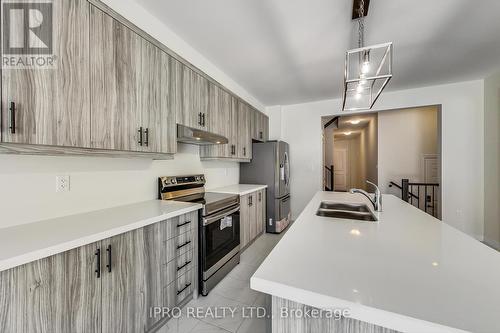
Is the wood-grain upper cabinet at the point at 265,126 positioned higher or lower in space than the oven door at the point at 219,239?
higher

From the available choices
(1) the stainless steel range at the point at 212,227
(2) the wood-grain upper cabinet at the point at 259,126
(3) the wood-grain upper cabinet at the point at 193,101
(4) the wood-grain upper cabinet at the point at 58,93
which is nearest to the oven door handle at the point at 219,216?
(1) the stainless steel range at the point at 212,227

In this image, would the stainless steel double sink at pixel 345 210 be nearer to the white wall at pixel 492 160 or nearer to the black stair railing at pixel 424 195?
the white wall at pixel 492 160

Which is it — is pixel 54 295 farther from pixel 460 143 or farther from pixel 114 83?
pixel 460 143

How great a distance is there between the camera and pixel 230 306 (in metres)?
1.83

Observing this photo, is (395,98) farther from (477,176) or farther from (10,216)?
(10,216)

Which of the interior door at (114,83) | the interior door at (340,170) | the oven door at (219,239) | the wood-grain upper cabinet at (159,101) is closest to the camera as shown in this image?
the interior door at (114,83)

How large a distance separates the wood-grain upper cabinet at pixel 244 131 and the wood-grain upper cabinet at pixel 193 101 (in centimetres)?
90

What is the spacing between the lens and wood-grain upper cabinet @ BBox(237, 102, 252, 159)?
3.32m

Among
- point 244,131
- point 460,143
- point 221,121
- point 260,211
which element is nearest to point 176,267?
point 221,121

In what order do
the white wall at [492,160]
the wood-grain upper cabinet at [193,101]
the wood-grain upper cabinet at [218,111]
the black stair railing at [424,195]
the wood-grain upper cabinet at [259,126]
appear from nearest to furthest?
the wood-grain upper cabinet at [193,101] → the wood-grain upper cabinet at [218,111] → the white wall at [492,160] → the wood-grain upper cabinet at [259,126] → the black stair railing at [424,195]

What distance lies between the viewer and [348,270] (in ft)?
2.46

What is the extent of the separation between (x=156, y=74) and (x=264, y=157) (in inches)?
92.4

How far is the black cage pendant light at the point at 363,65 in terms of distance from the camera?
1398 millimetres

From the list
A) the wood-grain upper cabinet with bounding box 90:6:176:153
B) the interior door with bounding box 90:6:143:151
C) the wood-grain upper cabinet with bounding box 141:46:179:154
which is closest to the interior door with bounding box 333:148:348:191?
the wood-grain upper cabinet with bounding box 141:46:179:154
